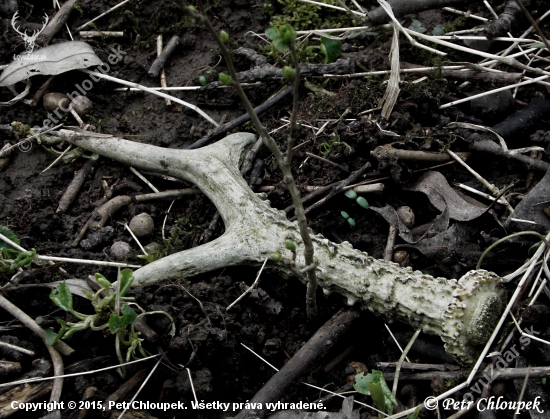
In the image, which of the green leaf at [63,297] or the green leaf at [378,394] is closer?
the green leaf at [378,394]

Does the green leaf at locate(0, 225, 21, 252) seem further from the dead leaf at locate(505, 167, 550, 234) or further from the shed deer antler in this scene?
the dead leaf at locate(505, 167, 550, 234)

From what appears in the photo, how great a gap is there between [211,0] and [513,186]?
2901 mm

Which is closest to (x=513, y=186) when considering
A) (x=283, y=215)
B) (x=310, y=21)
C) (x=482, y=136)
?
(x=482, y=136)

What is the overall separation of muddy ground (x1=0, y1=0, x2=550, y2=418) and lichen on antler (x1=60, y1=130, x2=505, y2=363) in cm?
14

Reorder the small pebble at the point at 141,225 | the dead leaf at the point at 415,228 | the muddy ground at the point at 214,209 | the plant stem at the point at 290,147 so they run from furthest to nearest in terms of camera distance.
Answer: the small pebble at the point at 141,225, the dead leaf at the point at 415,228, the muddy ground at the point at 214,209, the plant stem at the point at 290,147

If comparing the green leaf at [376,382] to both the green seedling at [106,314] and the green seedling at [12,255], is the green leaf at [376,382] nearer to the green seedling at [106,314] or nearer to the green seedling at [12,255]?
the green seedling at [106,314]

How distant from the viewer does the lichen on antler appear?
8.16 ft

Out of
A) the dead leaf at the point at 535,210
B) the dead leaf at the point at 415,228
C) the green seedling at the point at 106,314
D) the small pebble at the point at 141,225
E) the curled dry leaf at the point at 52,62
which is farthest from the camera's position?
the curled dry leaf at the point at 52,62

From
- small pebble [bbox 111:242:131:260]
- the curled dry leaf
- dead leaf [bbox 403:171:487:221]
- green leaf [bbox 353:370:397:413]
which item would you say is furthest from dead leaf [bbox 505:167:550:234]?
the curled dry leaf

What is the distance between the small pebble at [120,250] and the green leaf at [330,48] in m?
2.02

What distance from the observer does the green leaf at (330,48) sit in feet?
12.3

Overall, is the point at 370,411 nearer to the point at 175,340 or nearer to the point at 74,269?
the point at 175,340

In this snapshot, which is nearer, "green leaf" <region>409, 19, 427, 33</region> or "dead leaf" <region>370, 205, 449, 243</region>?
"dead leaf" <region>370, 205, 449, 243</region>

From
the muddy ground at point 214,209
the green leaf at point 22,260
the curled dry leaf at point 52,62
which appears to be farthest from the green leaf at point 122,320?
the curled dry leaf at point 52,62
